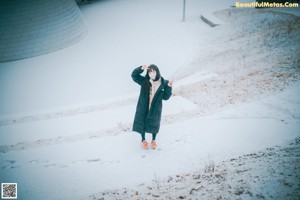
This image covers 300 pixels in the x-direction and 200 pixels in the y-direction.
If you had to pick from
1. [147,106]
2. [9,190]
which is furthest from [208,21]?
[9,190]

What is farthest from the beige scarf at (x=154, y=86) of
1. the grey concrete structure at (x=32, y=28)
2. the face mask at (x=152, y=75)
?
the grey concrete structure at (x=32, y=28)

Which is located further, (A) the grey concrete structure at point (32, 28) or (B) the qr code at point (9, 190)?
(A) the grey concrete structure at point (32, 28)

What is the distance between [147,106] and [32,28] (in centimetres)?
1045

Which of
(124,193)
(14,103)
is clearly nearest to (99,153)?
(124,193)

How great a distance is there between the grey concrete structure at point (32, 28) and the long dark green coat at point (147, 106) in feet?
32.5

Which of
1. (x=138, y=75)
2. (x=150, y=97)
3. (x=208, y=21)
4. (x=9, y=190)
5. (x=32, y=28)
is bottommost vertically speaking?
(x=9, y=190)

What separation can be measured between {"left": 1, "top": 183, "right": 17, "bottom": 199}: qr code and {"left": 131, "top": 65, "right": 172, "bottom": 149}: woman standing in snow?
82.6 inches

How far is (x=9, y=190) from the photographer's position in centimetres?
354

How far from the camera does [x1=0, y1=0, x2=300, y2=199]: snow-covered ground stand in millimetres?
3389

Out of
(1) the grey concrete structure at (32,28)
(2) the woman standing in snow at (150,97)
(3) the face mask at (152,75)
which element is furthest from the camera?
(1) the grey concrete structure at (32,28)

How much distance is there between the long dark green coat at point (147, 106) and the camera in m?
4.03

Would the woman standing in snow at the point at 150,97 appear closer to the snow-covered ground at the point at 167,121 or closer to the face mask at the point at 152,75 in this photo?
the face mask at the point at 152,75

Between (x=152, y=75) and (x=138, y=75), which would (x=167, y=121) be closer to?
(x=138, y=75)

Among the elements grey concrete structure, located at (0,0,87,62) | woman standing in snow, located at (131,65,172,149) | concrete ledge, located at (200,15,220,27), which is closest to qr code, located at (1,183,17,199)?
woman standing in snow, located at (131,65,172,149)
